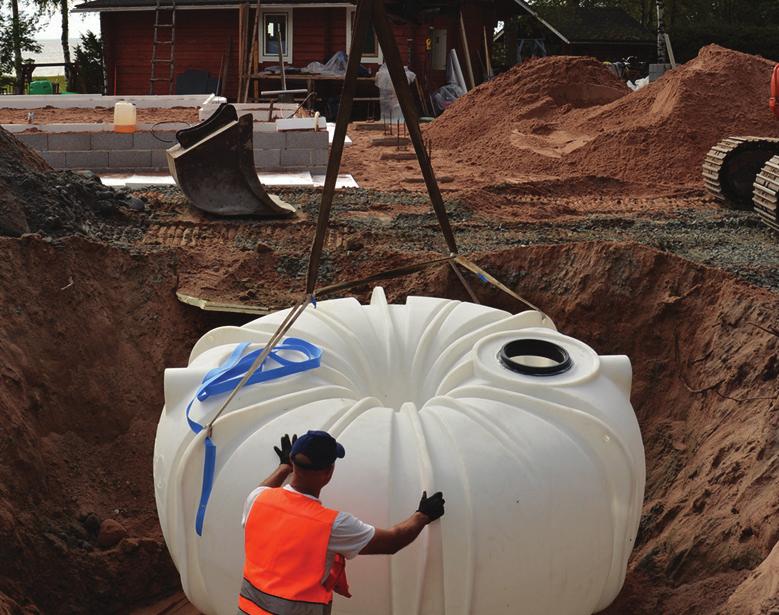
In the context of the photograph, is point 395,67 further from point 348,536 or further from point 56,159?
point 56,159

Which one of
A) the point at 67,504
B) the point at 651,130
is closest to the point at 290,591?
the point at 67,504

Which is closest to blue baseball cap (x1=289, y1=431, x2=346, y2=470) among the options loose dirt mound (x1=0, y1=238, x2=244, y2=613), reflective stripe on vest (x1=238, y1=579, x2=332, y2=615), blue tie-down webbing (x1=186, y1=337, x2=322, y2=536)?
reflective stripe on vest (x1=238, y1=579, x2=332, y2=615)

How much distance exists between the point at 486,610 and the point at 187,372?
1951 millimetres

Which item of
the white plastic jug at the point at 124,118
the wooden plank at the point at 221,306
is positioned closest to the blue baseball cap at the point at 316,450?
the wooden plank at the point at 221,306

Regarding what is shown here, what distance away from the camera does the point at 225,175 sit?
37.8 feet

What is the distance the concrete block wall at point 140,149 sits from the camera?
14.2 meters

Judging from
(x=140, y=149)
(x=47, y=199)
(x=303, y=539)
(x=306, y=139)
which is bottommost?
(x=303, y=539)

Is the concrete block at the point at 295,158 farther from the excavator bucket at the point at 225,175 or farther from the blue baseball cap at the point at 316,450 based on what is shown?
the blue baseball cap at the point at 316,450

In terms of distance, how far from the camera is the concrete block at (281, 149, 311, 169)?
14875 millimetres

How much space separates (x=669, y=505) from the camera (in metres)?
6.41

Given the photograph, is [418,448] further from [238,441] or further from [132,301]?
[132,301]

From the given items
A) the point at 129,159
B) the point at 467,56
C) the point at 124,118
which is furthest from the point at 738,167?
the point at 467,56

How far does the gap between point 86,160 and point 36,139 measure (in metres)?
0.73

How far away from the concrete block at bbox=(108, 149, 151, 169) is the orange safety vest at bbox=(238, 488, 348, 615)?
11.3m
